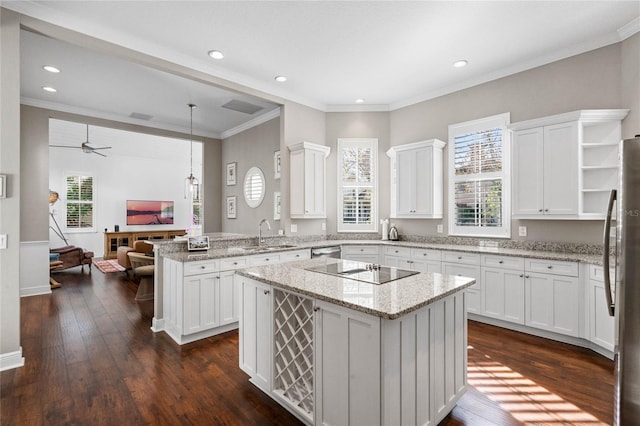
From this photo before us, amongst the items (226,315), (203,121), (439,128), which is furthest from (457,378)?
(203,121)

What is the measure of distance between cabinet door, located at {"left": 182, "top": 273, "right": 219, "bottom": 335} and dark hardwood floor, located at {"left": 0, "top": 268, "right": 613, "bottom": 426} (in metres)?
0.18

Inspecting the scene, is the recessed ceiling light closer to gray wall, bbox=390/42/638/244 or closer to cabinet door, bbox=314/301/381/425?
gray wall, bbox=390/42/638/244

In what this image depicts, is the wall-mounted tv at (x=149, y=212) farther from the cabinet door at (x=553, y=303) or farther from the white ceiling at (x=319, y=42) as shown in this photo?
the cabinet door at (x=553, y=303)

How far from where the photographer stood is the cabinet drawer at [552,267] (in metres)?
3.08

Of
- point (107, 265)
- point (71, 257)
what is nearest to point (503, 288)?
point (71, 257)

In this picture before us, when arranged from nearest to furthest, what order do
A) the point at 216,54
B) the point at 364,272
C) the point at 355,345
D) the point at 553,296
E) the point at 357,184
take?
the point at 355,345, the point at 364,272, the point at 553,296, the point at 216,54, the point at 357,184

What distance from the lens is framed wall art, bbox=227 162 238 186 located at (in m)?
6.88

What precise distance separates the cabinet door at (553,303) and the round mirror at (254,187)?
4548mm

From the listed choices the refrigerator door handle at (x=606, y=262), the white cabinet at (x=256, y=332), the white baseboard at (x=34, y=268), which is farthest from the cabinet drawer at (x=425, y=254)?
the white baseboard at (x=34, y=268)

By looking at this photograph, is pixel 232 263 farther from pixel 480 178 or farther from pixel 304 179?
pixel 480 178

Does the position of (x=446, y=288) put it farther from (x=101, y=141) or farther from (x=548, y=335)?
(x=101, y=141)

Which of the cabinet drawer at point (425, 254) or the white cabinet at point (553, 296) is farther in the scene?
the cabinet drawer at point (425, 254)

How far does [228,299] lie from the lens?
3549 mm

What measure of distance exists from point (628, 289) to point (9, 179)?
4430 millimetres
